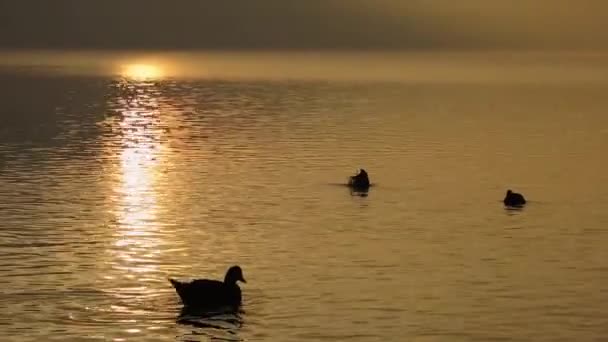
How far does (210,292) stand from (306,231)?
9749 mm

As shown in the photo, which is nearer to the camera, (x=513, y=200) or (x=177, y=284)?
(x=177, y=284)

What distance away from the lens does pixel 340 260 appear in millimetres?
32188

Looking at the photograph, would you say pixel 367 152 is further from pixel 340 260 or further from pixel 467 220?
pixel 340 260

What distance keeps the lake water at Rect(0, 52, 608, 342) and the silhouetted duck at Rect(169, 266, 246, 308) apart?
39cm

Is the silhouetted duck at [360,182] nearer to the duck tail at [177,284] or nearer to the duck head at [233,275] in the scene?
the duck head at [233,275]

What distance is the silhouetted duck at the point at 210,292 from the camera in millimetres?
26625

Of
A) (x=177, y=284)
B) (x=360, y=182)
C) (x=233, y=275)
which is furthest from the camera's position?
(x=360, y=182)

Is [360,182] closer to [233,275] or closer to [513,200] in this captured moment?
[513,200]

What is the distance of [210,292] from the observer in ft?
88.2

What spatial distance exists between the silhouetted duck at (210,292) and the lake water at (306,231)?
393mm

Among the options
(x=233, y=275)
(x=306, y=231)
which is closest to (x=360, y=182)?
(x=306, y=231)

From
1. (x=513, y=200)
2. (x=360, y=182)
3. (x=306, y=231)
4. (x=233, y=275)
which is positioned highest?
(x=360, y=182)

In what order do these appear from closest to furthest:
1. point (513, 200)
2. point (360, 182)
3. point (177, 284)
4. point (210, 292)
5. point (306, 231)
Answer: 1. point (177, 284)
2. point (210, 292)
3. point (306, 231)
4. point (513, 200)
5. point (360, 182)

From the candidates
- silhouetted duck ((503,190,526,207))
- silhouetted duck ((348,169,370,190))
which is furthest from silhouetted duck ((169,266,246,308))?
silhouetted duck ((348,169,370,190))
